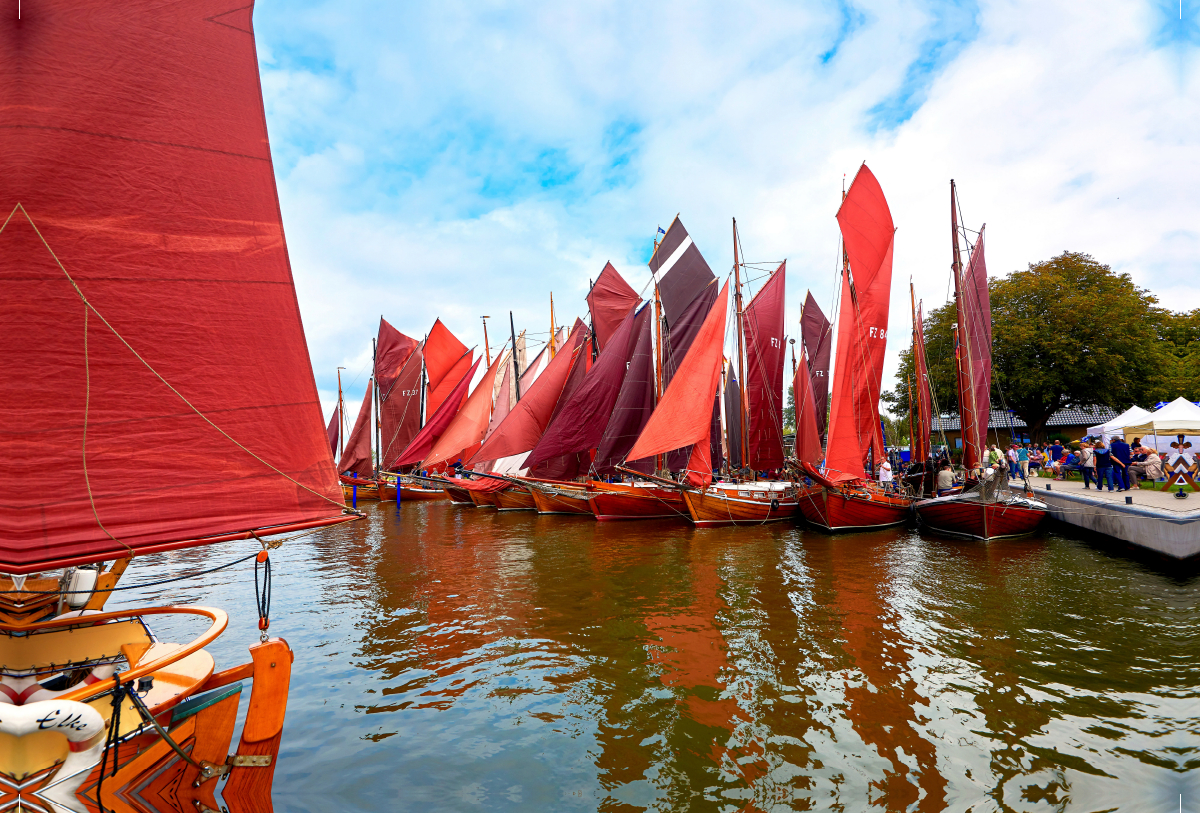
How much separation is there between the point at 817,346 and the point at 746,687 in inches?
1317

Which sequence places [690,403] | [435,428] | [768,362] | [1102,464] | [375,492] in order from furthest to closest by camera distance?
[375,492]
[435,428]
[768,362]
[690,403]
[1102,464]

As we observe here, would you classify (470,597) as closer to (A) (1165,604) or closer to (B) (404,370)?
(A) (1165,604)

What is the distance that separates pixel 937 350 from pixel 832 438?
35.3m

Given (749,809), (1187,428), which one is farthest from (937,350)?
(749,809)

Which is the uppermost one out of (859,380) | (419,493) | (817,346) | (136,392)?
(817,346)

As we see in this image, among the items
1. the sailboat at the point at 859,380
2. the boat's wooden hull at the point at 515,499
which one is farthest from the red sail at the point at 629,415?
the sailboat at the point at 859,380

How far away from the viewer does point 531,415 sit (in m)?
29.3

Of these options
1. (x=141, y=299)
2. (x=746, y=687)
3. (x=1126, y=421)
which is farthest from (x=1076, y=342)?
(x=141, y=299)

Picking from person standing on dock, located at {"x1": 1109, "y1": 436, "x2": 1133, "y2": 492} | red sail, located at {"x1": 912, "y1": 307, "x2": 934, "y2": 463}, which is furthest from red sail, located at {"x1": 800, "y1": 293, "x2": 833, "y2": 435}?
person standing on dock, located at {"x1": 1109, "y1": 436, "x2": 1133, "y2": 492}

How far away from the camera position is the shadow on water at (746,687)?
5449 mm

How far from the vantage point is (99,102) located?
5430mm

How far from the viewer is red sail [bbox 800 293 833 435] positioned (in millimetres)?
35812

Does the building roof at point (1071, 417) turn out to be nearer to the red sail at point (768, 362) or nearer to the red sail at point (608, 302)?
the red sail at point (768, 362)

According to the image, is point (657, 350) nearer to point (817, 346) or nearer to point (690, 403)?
point (690, 403)
